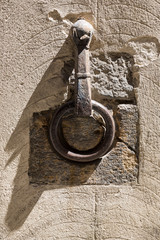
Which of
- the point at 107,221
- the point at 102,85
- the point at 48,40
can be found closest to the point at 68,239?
the point at 107,221

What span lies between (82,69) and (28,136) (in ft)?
1.17

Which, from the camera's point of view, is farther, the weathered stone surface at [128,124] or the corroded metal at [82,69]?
the weathered stone surface at [128,124]

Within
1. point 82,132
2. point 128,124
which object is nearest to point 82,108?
point 82,132

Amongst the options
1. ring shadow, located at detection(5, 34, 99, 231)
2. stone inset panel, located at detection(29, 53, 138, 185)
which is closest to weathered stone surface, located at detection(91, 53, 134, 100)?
stone inset panel, located at detection(29, 53, 138, 185)

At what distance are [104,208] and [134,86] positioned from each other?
53 centimetres

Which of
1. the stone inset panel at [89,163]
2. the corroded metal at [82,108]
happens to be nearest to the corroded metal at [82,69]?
the corroded metal at [82,108]

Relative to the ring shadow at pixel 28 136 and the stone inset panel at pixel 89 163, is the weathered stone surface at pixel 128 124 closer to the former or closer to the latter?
the stone inset panel at pixel 89 163

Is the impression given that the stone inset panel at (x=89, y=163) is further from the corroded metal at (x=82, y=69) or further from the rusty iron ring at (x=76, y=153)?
the corroded metal at (x=82, y=69)

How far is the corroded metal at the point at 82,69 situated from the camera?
1.17 m

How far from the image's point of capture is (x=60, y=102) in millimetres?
1261

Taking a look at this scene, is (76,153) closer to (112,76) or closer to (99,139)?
(99,139)

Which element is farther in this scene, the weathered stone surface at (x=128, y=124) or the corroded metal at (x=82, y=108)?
the weathered stone surface at (x=128, y=124)

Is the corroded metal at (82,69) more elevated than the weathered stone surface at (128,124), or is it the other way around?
the corroded metal at (82,69)

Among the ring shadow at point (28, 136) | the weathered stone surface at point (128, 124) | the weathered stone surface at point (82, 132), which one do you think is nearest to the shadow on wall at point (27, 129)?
the ring shadow at point (28, 136)
